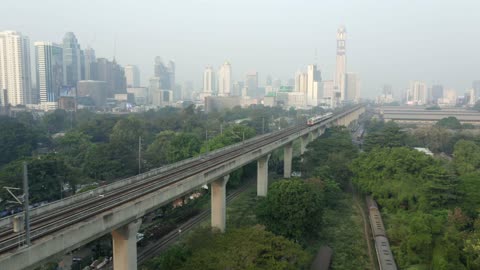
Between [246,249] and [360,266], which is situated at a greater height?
[246,249]

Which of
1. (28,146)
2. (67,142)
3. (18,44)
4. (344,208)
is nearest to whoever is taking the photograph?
(344,208)

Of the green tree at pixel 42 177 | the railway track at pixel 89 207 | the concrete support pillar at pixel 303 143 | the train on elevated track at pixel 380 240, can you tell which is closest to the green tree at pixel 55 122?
the green tree at pixel 42 177

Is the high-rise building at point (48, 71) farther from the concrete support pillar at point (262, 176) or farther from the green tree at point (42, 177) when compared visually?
the concrete support pillar at point (262, 176)

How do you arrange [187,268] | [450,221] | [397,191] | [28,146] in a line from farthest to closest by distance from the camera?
[28,146] < [397,191] < [450,221] < [187,268]

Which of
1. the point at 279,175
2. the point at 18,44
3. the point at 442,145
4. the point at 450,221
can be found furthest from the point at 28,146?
the point at 18,44

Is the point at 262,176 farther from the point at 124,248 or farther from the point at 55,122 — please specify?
the point at 55,122

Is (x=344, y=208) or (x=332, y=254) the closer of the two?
(x=332, y=254)

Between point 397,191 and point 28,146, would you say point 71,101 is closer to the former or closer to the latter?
point 28,146
